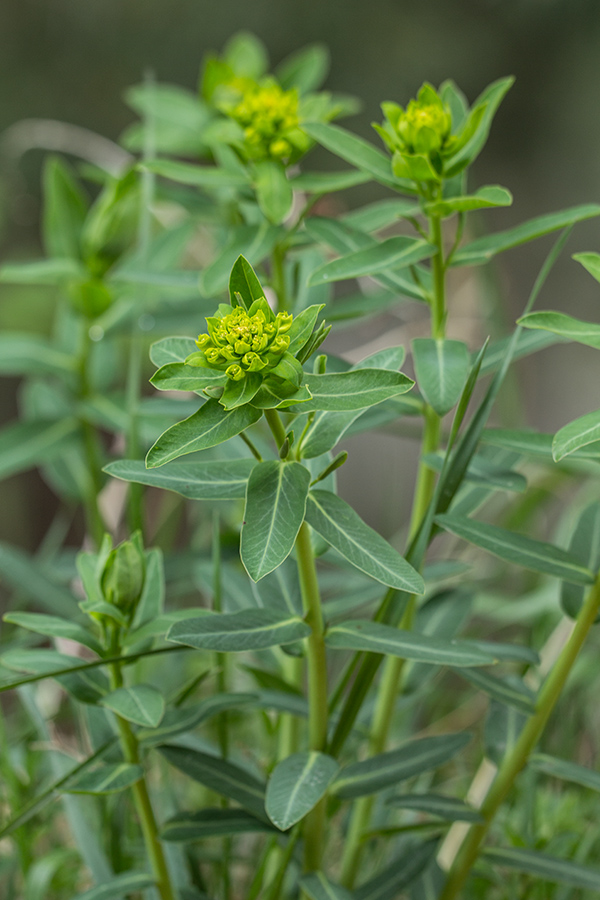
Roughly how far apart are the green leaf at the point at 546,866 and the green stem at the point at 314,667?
0.09m

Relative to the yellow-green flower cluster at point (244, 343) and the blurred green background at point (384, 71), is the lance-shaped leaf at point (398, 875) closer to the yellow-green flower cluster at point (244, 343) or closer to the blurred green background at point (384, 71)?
the yellow-green flower cluster at point (244, 343)

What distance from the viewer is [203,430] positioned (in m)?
0.25

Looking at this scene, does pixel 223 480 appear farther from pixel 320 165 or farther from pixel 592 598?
pixel 320 165

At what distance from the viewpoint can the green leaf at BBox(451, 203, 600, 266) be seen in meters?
0.33

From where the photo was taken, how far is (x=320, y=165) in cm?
158

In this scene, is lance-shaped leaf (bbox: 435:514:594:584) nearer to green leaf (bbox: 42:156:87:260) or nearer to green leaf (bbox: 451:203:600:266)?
green leaf (bbox: 451:203:600:266)

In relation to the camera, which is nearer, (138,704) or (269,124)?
(138,704)

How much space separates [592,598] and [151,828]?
8.4 inches

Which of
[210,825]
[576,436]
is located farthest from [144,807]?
[576,436]

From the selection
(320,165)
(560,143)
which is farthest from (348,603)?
(560,143)

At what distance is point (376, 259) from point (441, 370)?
2.3 inches

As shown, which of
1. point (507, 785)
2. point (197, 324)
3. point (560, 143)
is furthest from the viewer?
point (560, 143)

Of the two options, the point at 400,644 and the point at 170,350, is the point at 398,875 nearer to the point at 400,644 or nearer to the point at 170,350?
the point at 400,644

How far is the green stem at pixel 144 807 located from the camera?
330 mm
